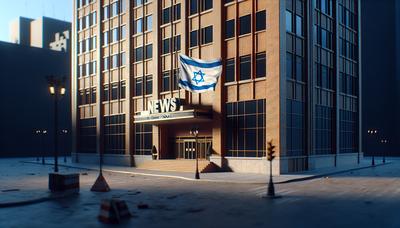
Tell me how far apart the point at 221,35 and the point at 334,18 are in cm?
1559

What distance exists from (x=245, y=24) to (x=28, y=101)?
60133 millimetres

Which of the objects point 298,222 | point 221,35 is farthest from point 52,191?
point 221,35

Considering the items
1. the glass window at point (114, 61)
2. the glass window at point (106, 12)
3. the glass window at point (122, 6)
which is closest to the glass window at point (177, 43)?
the glass window at point (122, 6)

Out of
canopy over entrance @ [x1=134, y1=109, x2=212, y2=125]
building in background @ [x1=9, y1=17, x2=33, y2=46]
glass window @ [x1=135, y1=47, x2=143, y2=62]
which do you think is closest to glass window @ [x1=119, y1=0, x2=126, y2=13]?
glass window @ [x1=135, y1=47, x2=143, y2=62]

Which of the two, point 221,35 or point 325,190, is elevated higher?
point 221,35

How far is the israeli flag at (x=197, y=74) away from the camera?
120ft

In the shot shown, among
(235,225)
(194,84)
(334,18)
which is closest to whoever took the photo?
(235,225)

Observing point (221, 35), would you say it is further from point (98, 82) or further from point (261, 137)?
point (98, 82)

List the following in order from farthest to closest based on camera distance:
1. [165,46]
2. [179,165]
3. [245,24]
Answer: [165,46]
[179,165]
[245,24]

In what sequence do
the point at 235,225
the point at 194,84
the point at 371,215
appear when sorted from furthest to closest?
the point at 194,84 → the point at 371,215 → the point at 235,225

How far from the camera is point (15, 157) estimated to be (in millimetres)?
82750

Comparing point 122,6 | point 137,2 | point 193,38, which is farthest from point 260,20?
point 122,6

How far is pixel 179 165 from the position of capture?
43062 millimetres

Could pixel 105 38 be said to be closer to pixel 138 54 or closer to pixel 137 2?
pixel 137 2
